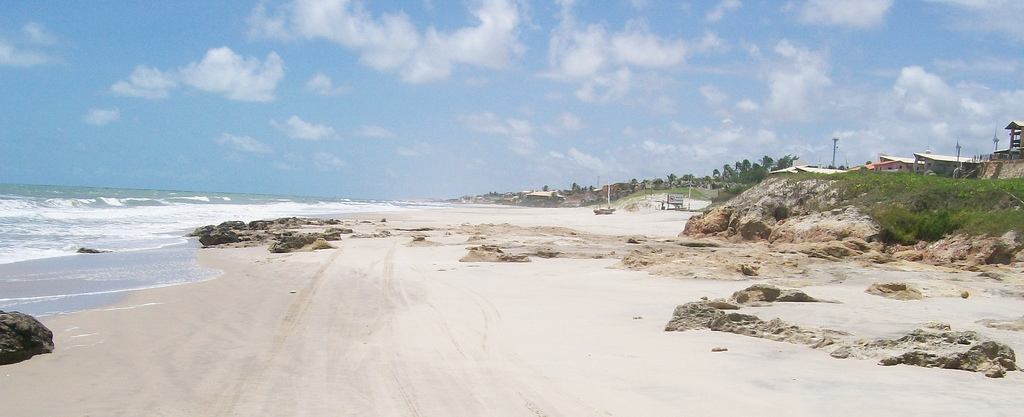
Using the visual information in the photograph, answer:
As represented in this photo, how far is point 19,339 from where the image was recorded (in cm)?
591

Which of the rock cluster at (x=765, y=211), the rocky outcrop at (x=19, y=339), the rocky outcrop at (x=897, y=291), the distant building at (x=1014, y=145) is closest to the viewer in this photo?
the rocky outcrop at (x=19, y=339)

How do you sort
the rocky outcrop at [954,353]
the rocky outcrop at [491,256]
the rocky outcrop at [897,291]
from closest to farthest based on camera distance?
the rocky outcrop at [954,353] < the rocky outcrop at [897,291] < the rocky outcrop at [491,256]

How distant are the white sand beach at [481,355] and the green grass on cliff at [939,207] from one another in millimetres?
5910

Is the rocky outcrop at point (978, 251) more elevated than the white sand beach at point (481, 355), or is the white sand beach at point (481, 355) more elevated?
the rocky outcrop at point (978, 251)

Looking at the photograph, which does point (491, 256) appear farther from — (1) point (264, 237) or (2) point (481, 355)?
(1) point (264, 237)

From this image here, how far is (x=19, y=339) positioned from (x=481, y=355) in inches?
178

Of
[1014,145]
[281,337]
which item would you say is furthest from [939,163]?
[281,337]

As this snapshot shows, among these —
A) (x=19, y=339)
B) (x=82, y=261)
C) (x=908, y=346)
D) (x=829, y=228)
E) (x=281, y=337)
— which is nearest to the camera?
(x=908, y=346)

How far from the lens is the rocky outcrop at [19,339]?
18.9ft

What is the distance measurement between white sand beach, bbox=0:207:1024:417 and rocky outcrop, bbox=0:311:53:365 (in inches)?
7.2

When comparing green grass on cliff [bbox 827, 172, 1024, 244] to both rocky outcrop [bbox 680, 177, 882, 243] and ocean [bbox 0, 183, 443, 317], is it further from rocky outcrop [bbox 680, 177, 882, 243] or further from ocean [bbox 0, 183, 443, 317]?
ocean [bbox 0, 183, 443, 317]

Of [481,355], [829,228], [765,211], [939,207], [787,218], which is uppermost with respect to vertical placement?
[939,207]

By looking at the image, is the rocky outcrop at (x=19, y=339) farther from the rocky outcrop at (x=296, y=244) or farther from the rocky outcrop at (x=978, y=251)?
the rocky outcrop at (x=978, y=251)

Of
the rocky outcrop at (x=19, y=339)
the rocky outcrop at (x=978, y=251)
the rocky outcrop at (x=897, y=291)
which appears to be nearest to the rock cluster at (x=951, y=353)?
the rocky outcrop at (x=897, y=291)
